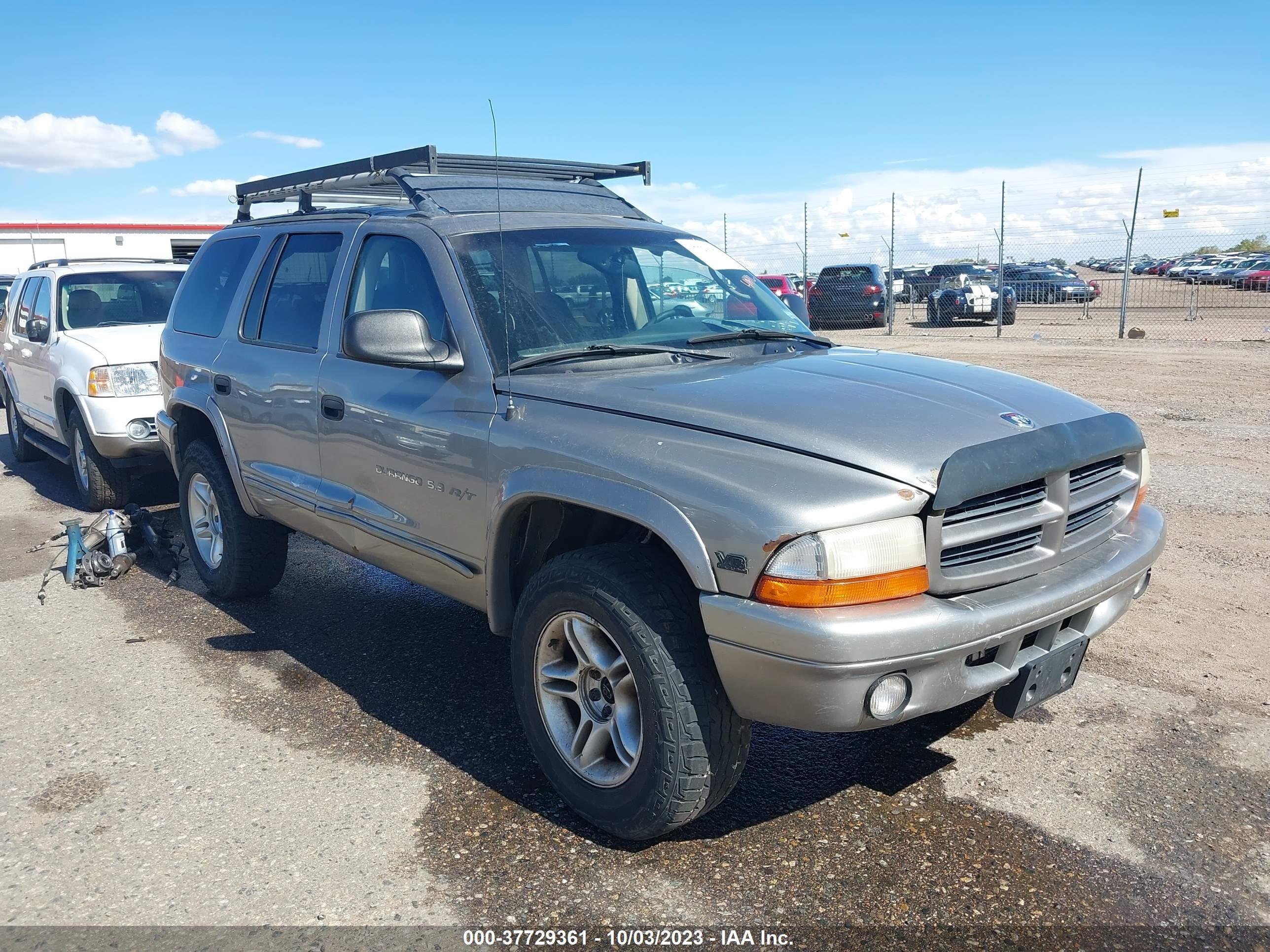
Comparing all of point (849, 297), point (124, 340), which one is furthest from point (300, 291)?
point (849, 297)

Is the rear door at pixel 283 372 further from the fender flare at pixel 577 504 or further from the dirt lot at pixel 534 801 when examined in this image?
the fender flare at pixel 577 504

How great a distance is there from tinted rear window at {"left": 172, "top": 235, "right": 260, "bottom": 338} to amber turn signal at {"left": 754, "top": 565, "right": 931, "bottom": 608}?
3735 mm

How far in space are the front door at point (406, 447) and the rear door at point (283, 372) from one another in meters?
0.15

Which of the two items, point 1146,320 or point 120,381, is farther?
point 1146,320

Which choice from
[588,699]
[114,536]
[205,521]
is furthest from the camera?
[114,536]

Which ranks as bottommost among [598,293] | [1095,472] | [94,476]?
[94,476]

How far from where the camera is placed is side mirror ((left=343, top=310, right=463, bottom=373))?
3.54 m

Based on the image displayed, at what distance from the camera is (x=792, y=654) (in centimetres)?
264

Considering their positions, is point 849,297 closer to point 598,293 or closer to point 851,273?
point 851,273

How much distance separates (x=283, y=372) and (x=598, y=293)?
157 cm

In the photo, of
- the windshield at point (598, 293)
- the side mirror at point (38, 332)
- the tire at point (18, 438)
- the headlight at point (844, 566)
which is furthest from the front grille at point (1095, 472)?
the tire at point (18, 438)

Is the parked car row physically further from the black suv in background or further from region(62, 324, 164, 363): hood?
region(62, 324, 164, 363): hood

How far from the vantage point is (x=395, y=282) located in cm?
412

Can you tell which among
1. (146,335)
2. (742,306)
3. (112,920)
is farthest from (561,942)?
(146,335)
